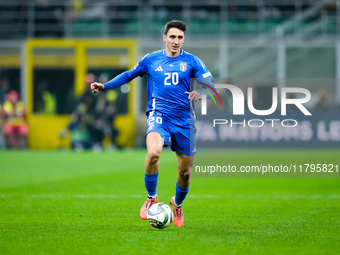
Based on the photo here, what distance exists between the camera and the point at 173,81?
7031 mm

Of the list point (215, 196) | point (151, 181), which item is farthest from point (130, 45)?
point (151, 181)

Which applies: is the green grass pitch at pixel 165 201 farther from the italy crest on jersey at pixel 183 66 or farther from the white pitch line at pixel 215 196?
the italy crest on jersey at pixel 183 66

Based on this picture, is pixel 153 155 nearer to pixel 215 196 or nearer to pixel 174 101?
pixel 174 101

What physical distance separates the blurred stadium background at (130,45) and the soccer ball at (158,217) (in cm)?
1691

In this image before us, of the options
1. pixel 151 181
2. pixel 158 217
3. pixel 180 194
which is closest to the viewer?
pixel 158 217

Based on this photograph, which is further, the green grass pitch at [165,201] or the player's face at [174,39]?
the player's face at [174,39]

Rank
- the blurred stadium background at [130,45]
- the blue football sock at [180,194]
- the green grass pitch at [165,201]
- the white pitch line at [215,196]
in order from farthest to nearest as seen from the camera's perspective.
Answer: the blurred stadium background at [130,45] → the white pitch line at [215,196] → the blue football sock at [180,194] → the green grass pitch at [165,201]

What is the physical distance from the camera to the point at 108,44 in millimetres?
24328

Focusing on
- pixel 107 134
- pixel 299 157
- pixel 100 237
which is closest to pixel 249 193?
pixel 100 237

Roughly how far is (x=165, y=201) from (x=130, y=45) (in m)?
15.8

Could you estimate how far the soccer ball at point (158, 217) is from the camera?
21.8 feet

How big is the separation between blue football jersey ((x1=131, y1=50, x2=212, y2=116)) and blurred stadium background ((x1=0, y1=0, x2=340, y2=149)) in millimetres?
16554

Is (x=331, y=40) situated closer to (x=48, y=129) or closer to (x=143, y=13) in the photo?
(x=143, y=13)

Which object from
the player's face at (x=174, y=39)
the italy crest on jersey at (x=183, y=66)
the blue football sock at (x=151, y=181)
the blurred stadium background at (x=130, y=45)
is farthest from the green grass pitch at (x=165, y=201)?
the blurred stadium background at (x=130, y=45)
